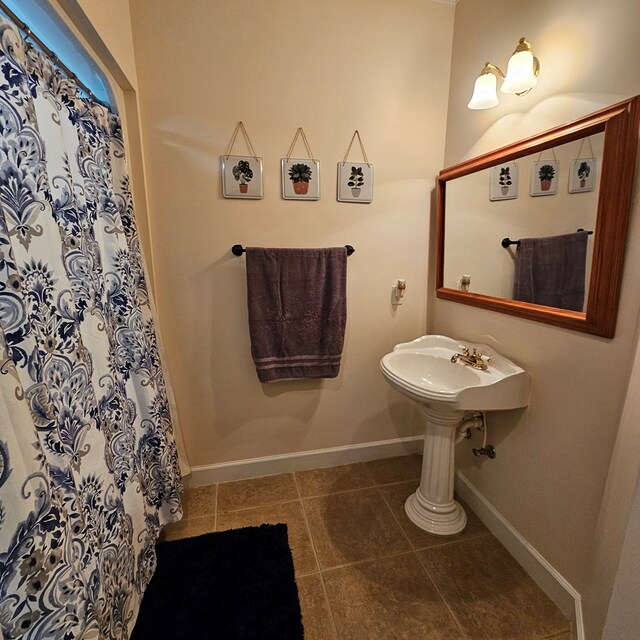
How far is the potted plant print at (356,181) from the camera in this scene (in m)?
1.58

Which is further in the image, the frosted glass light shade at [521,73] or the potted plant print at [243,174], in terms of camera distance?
the potted plant print at [243,174]

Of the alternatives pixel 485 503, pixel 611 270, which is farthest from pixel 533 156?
pixel 485 503

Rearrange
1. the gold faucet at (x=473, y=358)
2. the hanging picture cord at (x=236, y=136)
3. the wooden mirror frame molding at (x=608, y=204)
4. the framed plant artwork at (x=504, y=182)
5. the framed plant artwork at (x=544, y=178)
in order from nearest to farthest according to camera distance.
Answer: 1. the wooden mirror frame molding at (x=608, y=204)
2. the framed plant artwork at (x=544, y=178)
3. the framed plant artwork at (x=504, y=182)
4. the gold faucet at (x=473, y=358)
5. the hanging picture cord at (x=236, y=136)

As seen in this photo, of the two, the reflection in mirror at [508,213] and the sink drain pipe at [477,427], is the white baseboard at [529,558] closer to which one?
the sink drain pipe at [477,427]

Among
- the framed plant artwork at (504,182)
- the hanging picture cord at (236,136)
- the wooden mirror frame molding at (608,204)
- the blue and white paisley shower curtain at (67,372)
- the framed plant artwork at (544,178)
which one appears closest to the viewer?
the blue and white paisley shower curtain at (67,372)

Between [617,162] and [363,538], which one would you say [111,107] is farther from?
[363,538]

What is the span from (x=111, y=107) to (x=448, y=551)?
234 cm

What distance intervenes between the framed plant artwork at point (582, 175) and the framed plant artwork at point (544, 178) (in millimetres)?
56

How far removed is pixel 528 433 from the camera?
1239 millimetres

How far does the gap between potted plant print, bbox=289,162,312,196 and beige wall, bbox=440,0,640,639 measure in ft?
2.62

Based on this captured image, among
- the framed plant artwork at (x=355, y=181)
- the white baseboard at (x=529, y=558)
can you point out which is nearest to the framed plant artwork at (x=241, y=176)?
the framed plant artwork at (x=355, y=181)

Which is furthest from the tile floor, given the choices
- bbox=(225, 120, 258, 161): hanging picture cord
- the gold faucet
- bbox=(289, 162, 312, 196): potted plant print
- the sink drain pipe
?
bbox=(225, 120, 258, 161): hanging picture cord

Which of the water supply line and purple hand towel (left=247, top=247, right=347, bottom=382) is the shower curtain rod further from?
the water supply line

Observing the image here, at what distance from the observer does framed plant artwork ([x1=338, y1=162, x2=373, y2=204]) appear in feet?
5.15
